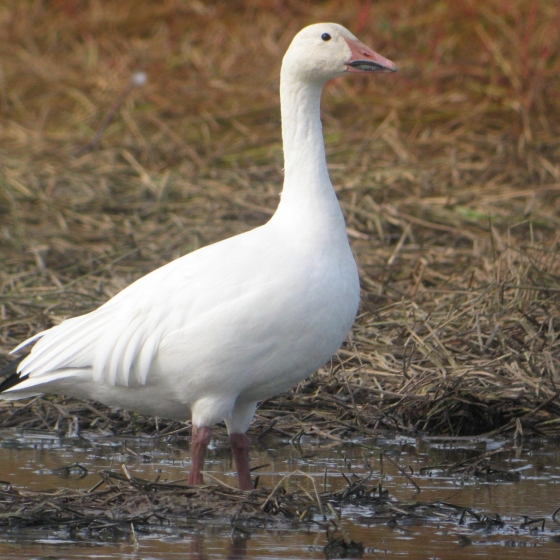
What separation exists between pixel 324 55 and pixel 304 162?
439 millimetres

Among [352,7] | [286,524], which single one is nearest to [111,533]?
[286,524]

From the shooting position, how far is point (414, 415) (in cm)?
511

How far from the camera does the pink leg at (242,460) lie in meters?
4.11

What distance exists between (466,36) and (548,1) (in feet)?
3.37

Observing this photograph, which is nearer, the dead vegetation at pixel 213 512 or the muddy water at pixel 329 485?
the muddy water at pixel 329 485

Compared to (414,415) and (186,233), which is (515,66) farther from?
(414,415)

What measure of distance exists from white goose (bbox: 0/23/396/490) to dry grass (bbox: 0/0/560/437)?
107cm

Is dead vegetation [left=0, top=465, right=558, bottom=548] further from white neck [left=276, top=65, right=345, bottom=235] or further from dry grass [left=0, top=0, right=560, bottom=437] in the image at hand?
dry grass [left=0, top=0, right=560, bottom=437]

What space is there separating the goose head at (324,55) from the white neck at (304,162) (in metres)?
0.04

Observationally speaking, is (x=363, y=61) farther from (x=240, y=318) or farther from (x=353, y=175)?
(x=353, y=175)

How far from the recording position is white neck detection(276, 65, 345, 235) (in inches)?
163

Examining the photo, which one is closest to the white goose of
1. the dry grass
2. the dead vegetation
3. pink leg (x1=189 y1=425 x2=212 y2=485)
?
pink leg (x1=189 y1=425 x2=212 y2=485)

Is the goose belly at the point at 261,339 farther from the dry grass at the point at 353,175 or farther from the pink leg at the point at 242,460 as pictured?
the dry grass at the point at 353,175

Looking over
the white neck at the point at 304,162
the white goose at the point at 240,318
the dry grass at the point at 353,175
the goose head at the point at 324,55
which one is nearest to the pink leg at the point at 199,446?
the white goose at the point at 240,318
